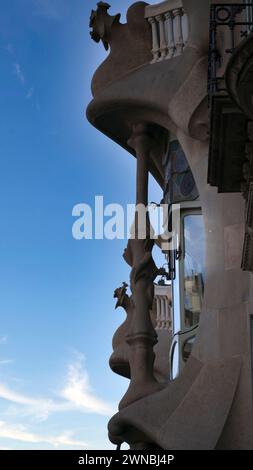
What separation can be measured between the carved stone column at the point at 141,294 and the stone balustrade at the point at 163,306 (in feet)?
20.9

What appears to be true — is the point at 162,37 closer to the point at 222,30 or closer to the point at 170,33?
the point at 170,33

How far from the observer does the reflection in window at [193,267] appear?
52.5 feet

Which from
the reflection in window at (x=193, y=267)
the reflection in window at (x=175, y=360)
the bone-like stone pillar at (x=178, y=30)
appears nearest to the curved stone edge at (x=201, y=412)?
the reflection in window at (x=193, y=267)

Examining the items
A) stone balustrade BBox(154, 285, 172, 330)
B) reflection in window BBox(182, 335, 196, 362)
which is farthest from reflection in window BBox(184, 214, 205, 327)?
stone balustrade BBox(154, 285, 172, 330)

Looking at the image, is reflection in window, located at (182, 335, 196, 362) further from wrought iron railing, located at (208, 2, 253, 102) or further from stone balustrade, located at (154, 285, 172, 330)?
stone balustrade, located at (154, 285, 172, 330)

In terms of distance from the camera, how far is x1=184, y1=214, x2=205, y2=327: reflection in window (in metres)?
16.0

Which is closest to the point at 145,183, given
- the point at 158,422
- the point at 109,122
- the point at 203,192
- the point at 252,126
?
the point at 109,122

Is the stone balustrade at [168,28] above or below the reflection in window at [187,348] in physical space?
above

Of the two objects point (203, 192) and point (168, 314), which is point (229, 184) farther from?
point (168, 314)

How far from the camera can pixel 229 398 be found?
13.0 m

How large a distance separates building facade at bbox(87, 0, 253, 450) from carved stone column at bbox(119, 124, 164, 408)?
25mm

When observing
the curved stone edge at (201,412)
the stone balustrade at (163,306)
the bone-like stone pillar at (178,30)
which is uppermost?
the bone-like stone pillar at (178,30)

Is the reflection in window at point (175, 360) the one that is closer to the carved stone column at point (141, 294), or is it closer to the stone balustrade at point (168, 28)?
the carved stone column at point (141, 294)

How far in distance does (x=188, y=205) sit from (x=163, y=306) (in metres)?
8.06
